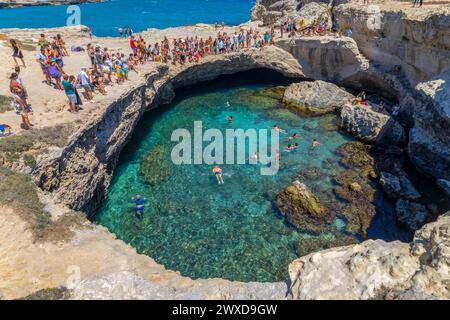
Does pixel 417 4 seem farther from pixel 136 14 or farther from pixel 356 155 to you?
pixel 136 14

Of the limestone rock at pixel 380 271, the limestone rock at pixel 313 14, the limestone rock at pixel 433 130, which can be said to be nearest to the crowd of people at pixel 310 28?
the limestone rock at pixel 313 14

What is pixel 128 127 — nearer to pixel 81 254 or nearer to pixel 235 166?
pixel 235 166

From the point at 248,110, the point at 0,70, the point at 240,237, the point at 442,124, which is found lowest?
the point at 240,237

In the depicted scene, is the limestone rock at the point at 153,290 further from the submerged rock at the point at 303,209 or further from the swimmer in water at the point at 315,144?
the swimmer in water at the point at 315,144
